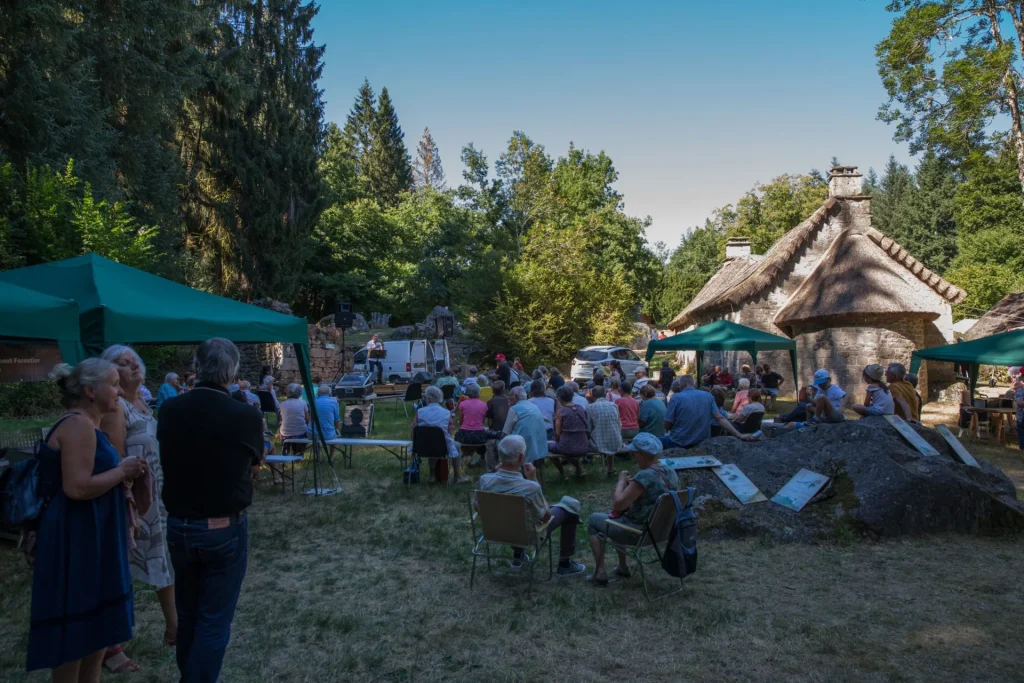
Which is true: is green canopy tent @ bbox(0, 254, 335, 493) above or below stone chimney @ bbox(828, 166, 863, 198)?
below

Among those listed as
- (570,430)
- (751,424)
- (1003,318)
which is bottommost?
(751,424)

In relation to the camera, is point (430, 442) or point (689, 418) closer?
point (689, 418)

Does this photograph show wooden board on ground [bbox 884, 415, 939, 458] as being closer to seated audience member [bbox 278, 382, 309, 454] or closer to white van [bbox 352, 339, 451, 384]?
seated audience member [bbox 278, 382, 309, 454]

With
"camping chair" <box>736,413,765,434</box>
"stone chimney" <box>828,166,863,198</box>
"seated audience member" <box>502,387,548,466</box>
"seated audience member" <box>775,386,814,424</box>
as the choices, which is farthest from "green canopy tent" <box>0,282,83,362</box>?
"stone chimney" <box>828,166,863,198</box>

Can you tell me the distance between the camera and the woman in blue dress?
8.84 ft

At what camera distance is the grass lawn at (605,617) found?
3748mm

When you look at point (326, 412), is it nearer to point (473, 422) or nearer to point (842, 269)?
point (473, 422)

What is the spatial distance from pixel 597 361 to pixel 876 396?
51.8 feet

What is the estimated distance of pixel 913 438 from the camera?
266 inches

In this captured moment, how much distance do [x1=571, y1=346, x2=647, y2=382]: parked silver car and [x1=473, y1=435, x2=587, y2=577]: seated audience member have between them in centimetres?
1751

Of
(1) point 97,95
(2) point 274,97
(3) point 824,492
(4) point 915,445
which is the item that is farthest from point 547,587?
(2) point 274,97

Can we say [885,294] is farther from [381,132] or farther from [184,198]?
[381,132]

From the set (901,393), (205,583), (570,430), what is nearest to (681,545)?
(205,583)

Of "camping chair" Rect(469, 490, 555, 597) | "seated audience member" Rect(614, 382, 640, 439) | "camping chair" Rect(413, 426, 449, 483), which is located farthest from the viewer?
"seated audience member" Rect(614, 382, 640, 439)
